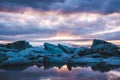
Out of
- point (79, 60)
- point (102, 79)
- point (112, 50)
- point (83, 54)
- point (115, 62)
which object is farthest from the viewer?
point (83, 54)

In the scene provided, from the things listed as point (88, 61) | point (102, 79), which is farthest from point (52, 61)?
point (102, 79)

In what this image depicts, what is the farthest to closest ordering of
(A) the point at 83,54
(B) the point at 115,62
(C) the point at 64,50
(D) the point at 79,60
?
(C) the point at 64,50, (A) the point at 83,54, (D) the point at 79,60, (B) the point at 115,62

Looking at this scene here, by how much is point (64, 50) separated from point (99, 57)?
9354 mm

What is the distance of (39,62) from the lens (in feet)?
142

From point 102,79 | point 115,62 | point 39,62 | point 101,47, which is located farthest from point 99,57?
point 102,79

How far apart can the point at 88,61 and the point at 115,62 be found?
397cm

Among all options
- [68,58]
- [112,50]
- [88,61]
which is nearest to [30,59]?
[68,58]

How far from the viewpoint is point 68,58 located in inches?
1710

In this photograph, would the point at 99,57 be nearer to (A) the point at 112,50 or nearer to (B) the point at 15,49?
(A) the point at 112,50

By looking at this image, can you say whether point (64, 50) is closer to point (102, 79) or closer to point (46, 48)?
point (46, 48)

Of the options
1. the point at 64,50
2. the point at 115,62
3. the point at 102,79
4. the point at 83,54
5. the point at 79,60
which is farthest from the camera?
the point at 64,50

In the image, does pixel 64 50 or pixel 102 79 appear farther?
pixel 64 50

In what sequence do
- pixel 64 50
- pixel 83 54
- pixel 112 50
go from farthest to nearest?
pixel 64 50 < pixel 83 54 < pixel 112 50

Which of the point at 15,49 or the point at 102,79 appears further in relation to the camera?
the point at 15,49
